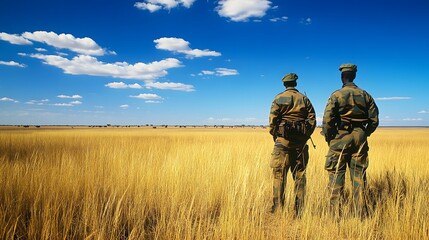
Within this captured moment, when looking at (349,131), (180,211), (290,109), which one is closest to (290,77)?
(290,109)

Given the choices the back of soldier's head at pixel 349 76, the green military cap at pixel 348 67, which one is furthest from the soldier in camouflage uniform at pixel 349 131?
the green military cap at pixel 348 67

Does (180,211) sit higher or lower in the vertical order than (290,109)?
lower

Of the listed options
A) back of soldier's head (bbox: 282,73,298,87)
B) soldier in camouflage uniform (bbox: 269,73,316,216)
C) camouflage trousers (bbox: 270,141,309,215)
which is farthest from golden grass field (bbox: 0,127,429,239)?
back of soldier's head (bbox: 282,73,298,87)

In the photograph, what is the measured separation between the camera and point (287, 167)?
5.07 meters

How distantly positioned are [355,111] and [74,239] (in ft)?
15.4

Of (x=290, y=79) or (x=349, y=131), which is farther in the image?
(x=290, y=79)

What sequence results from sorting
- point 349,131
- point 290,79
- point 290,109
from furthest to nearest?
1. point 290,79
2. point 290,109
3. point 349,131

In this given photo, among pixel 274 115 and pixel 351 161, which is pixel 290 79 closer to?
pixel 274 115

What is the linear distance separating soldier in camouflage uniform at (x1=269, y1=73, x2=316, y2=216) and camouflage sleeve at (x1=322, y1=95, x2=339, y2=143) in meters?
0.26

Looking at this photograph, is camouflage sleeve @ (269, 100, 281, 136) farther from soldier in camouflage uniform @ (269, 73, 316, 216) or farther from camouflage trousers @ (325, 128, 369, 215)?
camouflage trousers @ (325, 128, 369, 215)

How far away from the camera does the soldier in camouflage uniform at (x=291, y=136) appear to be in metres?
4.94

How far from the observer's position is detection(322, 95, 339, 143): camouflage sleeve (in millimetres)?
4855

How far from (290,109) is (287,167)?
1.09 metres

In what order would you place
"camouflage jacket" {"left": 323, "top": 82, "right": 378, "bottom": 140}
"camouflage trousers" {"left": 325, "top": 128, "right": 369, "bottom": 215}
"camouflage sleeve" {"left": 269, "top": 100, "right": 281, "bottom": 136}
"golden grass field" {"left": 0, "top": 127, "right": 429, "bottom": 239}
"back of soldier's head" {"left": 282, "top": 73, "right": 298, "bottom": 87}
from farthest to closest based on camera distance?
"back of soldier's head" {"left": 282, "top": 73, "right": 298, "bottom": 87}
"camouflage sleeve" {"left": 269, "top": 100, "right": 281, "bottom": 136}
"camouflage jacket" {"left": 323, "top": 82, "right": 378, "bottom": 140}
"camouflage trousers" {"left": 325, "top": 128, "right": 369, "bottom": 215}
"golden grass field" {"left": 0, "top": 127, "right": 429, "bottom": 239}
